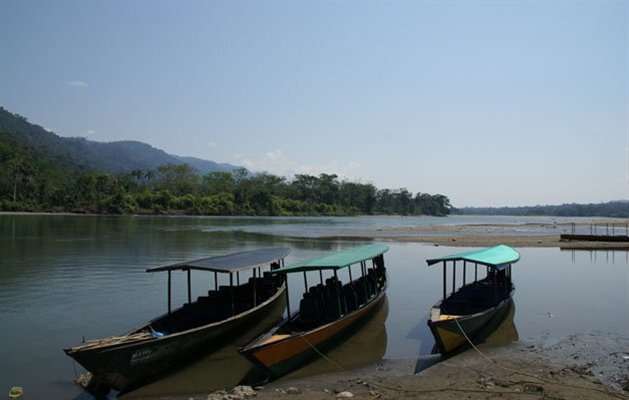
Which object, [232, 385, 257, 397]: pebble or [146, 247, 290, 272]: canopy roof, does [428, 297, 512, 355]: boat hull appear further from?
[146, 247, 290, 272]: canopy roof

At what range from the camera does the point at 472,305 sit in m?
14.8

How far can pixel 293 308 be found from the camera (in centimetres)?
1744

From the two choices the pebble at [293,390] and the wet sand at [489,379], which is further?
the pebble at [293,390]

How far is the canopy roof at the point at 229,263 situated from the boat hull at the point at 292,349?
2763 mm

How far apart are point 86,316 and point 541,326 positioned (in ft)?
47.9

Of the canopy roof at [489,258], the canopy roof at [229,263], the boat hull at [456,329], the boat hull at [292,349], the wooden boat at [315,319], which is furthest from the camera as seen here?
the canopy roof at [489,258]

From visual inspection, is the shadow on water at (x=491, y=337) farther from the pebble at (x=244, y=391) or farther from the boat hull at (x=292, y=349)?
the pebble at (x=244, y=391)

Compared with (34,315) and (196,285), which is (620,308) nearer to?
(196,285)

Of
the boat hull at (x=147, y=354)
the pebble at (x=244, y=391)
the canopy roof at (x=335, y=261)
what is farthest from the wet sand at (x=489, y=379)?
the canopy roof at (x=335, y=261)

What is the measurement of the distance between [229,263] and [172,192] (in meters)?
125

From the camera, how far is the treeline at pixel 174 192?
101750 millimetres

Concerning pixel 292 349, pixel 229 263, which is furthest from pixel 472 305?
pixel 229 263

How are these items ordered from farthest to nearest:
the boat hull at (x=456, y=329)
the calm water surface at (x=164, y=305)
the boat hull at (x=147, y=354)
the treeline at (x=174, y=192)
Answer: the treeline at (x=174, y=192)
the boat hull at (x=456, y=329)
the calm water surface at (x=164, y=305)
the boat hull at (x=147, y=354)

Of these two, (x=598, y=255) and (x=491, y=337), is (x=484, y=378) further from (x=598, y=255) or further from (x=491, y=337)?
(x=598, y=255)
